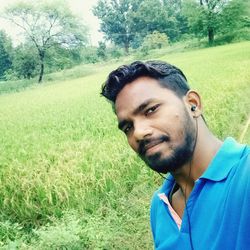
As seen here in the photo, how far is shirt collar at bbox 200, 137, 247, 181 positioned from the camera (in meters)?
1.28

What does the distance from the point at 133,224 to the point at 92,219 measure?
424 mm

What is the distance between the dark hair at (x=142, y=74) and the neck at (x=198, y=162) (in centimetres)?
21

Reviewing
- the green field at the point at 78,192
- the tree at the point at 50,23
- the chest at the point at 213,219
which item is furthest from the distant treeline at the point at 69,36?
the chest at the point at 213,219

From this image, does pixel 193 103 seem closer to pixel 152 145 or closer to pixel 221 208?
pixel 152 145

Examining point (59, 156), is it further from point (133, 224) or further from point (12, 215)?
point (133, 224)

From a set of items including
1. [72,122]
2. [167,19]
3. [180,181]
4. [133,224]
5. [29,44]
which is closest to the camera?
[180,181]

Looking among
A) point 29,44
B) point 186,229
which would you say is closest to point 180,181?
point 186,229

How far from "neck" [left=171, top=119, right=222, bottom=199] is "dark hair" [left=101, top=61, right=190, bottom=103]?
214 mm

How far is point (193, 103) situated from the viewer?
162 centimetres

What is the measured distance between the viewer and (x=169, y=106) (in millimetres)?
1562

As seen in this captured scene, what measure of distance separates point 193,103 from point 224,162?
1.23 feet

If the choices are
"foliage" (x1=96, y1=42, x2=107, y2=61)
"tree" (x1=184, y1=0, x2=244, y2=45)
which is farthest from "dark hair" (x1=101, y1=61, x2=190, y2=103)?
"foliage" (x1=96, y1=42, x2=107, y2=61)

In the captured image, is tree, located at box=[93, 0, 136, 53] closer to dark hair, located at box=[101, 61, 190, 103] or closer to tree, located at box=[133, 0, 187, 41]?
tree, located at box=[133, 0, 187, 41]

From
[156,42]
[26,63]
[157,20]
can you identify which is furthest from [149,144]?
[157,20]
